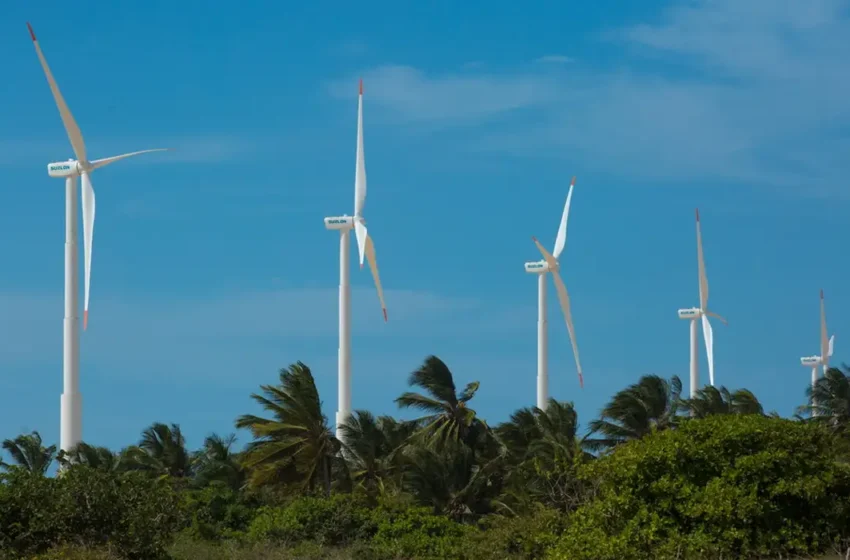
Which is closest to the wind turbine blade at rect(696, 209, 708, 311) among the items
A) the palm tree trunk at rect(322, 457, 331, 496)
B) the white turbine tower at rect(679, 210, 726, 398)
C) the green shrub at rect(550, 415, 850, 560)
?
the white turbine tower at rect(679, 210, 726, 398)

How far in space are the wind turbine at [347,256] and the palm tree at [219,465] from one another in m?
5.02

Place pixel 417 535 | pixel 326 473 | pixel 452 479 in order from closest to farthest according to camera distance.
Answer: pixel 417 535 < pixel 452 479 < pixel 326 473

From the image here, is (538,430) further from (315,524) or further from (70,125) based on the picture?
(70,125)

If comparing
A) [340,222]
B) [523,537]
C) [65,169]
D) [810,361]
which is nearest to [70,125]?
[65,169]

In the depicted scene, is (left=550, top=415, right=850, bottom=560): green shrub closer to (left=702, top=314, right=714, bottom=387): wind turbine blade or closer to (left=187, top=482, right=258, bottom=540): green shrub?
(left=187, top=482, right=258, bottom=540): green shrub

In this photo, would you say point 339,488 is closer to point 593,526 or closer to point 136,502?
point 136,502

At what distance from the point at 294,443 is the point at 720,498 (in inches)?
953

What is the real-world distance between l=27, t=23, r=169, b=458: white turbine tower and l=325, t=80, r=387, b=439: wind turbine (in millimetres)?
11294

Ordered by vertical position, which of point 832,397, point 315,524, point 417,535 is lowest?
point 417,535

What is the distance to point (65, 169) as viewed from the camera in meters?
55.0

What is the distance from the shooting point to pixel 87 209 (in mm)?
53000

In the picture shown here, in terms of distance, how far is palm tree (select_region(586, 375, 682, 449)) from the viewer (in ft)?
174

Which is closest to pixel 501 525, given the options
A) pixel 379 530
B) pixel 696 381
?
pixel 379 530

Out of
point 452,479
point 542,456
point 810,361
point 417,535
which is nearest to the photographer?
point 417,535
